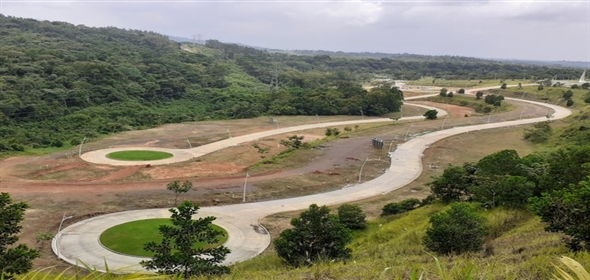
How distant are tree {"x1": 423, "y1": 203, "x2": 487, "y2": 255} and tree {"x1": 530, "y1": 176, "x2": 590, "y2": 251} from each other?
2.73 meters

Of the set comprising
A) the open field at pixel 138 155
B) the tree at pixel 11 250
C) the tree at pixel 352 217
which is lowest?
the open field at pixel 138 155

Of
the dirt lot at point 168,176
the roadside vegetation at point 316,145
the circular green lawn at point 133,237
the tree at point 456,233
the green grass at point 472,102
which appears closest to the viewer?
the roadside vegetation at point 316,145

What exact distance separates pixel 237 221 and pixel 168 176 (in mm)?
14390

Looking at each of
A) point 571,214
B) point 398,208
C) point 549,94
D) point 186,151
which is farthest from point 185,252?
point 549,94

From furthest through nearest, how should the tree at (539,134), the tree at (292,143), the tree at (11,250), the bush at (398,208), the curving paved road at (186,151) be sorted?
the tree at (539,134)
the tree at (292,143)
the curving paved road at (186,151)
the bush at (398,208)
the tree at (11,250)

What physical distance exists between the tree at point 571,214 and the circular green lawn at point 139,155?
40.9 meters

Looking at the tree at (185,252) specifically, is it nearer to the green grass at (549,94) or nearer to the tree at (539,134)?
the tree at (539,134)

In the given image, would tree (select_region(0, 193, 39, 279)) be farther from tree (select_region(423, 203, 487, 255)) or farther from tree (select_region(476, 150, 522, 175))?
tree (select_region(476, 150, 522, 175))

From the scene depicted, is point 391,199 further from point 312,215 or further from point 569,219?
point 569,219

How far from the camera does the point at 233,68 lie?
139250mm

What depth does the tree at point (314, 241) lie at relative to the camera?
1669 centimetres

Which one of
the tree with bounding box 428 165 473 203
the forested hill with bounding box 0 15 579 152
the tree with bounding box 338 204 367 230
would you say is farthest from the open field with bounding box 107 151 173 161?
the tree with bounding box 428 165 473 203

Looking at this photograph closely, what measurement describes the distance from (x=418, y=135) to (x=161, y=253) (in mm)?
51228

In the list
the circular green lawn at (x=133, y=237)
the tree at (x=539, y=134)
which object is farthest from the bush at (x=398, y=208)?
the tree at (x=539, y=134)
